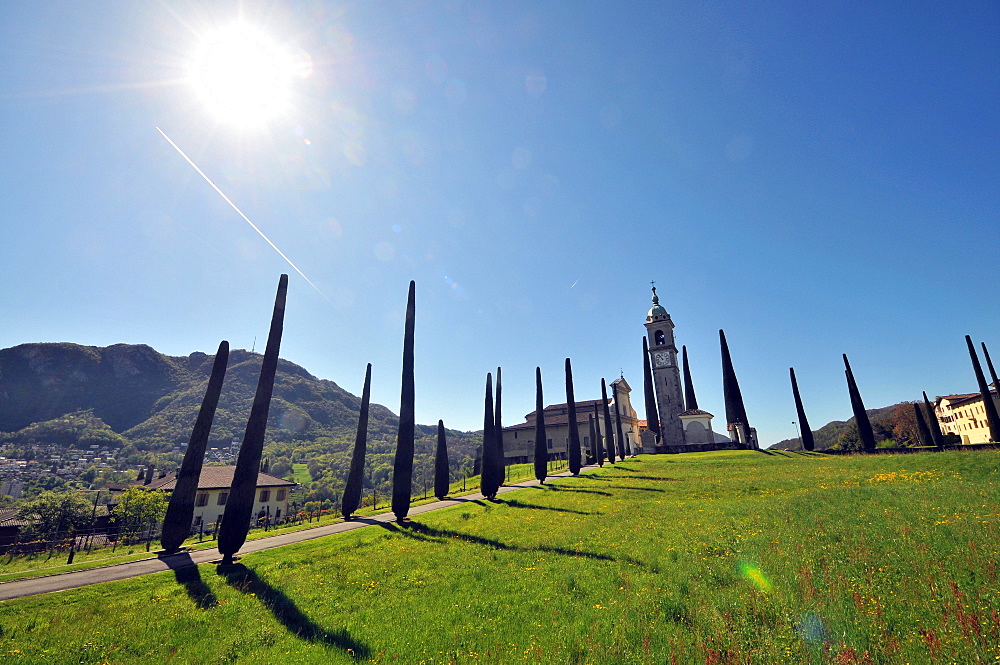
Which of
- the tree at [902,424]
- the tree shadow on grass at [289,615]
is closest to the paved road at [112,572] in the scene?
the tree shadow on grass at [289,615]

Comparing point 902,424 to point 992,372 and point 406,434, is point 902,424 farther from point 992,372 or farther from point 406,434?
point 406,434

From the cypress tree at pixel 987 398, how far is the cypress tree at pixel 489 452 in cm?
5054

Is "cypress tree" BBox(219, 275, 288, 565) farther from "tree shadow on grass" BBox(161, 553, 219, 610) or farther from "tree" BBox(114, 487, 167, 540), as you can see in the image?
"tree" BBox(114, 487, 167, 540)

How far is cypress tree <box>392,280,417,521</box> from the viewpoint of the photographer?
24.3 meters

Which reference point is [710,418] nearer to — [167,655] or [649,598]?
[649,598]

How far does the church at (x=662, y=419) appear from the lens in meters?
58.5

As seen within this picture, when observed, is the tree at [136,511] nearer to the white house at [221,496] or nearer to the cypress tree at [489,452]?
the white house at [221,496]

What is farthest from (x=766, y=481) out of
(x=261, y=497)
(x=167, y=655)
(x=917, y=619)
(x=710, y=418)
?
(x=261, y=497)

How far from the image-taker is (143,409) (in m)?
164

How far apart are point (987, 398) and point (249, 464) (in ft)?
223

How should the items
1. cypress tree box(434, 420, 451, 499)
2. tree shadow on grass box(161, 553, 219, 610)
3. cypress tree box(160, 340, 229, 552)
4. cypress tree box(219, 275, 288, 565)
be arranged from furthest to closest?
cypress tree box(434, 420, 451, 499), cypress tree box(160, 340, 229, 552), cypress tree box(219, 275, 288, 565), tree shadow on grass box(161, 553, 219, 610)

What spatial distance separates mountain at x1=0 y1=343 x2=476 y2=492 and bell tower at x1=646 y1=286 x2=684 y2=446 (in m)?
76.3

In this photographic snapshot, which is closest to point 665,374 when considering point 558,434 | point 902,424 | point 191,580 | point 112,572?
point 558,434

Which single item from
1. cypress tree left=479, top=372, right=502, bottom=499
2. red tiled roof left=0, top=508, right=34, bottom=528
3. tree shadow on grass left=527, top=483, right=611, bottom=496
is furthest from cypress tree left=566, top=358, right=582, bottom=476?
red tiled roof left=0, top=508, right=34, bottom=528
